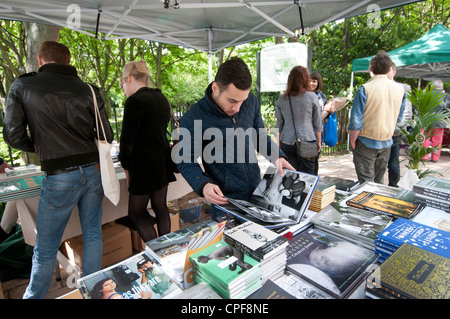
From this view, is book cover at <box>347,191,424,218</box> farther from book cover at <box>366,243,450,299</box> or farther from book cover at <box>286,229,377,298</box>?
book cover at <box>366,243,450,299</box>

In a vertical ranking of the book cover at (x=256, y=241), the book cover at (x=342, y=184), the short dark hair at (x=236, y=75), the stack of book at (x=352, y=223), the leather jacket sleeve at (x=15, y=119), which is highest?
the short dark hair at (x=236, y=75)

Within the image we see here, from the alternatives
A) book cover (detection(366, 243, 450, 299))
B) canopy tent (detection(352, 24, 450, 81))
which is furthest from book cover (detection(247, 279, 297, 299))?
canopy tent (detection(352, 24, 450, 81))

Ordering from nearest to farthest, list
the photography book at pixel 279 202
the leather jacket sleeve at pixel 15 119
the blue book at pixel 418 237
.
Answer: the blue book at pixel 418 237 < the photography book at pixel 279 202 < the leather jacket sleeve at pixel 15 119

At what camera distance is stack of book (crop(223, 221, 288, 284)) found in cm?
93

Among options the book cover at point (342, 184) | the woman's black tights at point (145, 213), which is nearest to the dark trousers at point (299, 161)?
the book cover at point (342, 184)

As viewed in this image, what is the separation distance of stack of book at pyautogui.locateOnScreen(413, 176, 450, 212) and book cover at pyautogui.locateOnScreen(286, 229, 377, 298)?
0.75m

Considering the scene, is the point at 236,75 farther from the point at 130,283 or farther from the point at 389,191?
the point at 389,191

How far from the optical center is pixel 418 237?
1089 millimetres

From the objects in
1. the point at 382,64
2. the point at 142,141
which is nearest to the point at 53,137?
the point at 142,141

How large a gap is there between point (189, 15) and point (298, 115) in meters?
2.09

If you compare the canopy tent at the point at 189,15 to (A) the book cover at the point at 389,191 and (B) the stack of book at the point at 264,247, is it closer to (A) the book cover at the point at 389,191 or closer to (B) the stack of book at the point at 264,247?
→ (A) the book cover at the point at 389,191

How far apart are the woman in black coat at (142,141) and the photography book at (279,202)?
1.02 m

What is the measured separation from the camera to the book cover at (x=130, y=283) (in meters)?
0.94

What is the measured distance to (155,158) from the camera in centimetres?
219
